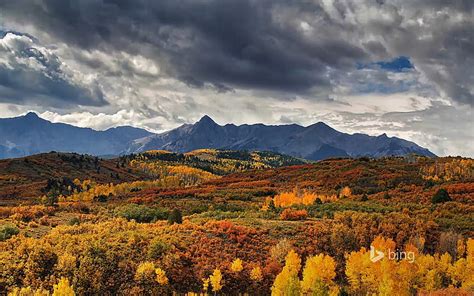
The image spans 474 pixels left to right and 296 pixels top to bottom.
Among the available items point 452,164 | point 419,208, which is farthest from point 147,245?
point 452,164

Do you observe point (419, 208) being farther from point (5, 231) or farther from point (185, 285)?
point (5, 231)

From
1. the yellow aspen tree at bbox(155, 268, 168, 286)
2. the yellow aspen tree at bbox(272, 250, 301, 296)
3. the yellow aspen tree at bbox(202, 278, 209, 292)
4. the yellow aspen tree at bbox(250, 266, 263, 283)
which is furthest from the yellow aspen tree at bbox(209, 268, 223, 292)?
the yellow aspen tree at bbox(272, 250, 301, 296)

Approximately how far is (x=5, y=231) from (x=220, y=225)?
2448 cm

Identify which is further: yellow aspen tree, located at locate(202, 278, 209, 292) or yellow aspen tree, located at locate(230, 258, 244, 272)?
yellow aspen tree, located at locate(230, 258, 244, 272)

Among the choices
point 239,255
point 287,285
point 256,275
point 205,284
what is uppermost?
point 239,255

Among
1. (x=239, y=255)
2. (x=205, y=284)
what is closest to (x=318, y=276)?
(x=239, y=255)

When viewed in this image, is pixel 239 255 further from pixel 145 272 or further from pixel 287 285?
pixel 145 272

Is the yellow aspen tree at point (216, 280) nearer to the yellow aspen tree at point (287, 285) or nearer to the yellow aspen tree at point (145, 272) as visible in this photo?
the yellow aspen tree at point (287, 285)

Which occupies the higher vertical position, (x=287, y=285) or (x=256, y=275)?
(x=287, y=285)

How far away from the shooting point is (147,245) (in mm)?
40156

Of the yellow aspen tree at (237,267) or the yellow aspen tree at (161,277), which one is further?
the yellow aspen tree at (237,267)

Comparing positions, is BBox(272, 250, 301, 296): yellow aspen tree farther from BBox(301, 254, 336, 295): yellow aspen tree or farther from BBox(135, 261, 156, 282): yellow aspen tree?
BBox(135, 261, 156, 282): yellow aspen tree

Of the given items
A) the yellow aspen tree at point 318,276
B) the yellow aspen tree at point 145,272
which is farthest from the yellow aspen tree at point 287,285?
the yellow aspen tree at point 145,272

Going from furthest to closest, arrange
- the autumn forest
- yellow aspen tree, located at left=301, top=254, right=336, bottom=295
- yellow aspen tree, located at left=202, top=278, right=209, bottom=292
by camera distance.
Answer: yellow aspen tree, located at left=202, top=278, right=209, bottom=292
yellow aspen tree, located at left=301, top=254, right=336, bottom=295
the autumn forest
